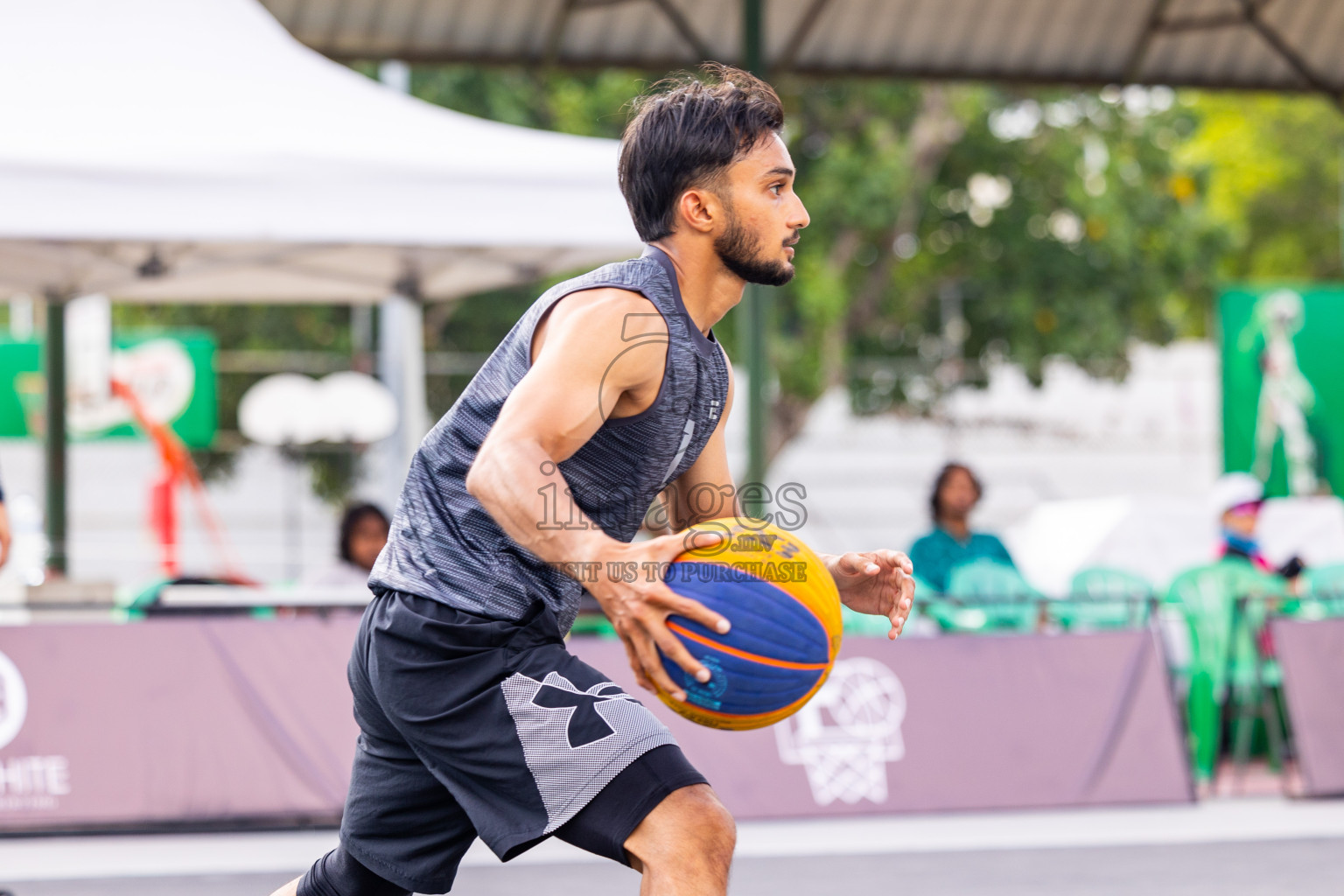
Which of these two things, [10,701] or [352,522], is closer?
[10,701]

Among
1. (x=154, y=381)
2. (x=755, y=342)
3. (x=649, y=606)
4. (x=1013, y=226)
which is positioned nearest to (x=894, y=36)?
(x=755, y=342)

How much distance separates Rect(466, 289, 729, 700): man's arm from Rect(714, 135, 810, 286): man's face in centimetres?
26

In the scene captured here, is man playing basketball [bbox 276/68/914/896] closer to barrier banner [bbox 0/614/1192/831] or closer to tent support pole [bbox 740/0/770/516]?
barrier banner [bbox 0/614/1192/831]

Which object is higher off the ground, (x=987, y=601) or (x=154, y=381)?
(x=154, y=381)

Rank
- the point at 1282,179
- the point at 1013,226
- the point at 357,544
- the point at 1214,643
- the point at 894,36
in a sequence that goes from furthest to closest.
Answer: the point at 1282,179
the point at 1013,226
the point at 894,36
the point at 1214,643
the point at 357,544

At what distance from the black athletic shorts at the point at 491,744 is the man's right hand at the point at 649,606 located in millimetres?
265

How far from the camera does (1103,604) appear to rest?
7348 mm

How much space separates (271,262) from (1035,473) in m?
13.5

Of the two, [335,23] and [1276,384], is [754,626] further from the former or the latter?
[1276,384]

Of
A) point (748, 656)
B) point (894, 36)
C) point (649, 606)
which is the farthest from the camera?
point (894, 36)

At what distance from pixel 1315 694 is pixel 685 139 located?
5544 millimetres

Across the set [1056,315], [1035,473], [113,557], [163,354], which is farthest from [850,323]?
[113,557]

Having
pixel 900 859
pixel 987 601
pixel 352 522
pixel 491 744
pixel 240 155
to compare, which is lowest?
pixel 900 859

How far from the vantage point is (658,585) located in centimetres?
241
